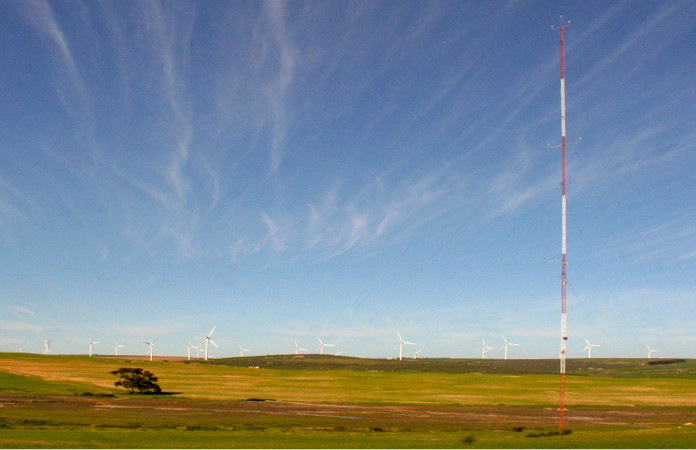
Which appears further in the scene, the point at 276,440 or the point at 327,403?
the point at 327,403

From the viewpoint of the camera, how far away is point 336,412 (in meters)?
83.1

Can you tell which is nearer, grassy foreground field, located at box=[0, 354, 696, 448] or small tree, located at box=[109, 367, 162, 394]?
grassy foreground field, located at box=[0, 354, 696, 448]

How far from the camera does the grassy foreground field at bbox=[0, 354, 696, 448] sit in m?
42.8

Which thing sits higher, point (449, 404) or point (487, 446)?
point (487, 446)

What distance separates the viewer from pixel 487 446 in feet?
127

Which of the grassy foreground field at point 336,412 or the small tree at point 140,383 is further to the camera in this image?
the small tree at point 140,383

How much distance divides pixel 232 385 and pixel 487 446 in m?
121

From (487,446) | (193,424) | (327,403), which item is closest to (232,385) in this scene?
(327,403)

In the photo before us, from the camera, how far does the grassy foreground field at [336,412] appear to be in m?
42.8

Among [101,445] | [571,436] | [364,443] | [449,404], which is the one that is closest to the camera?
[101,445]

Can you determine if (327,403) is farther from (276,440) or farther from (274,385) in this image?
(276,440)

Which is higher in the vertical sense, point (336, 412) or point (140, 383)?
point (336, 412)

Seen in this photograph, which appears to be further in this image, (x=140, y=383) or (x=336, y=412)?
(x=140, y=383)

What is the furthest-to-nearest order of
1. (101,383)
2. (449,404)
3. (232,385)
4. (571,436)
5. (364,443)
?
(232,385), (101,383), (449,404), (571,436), (364,443)
